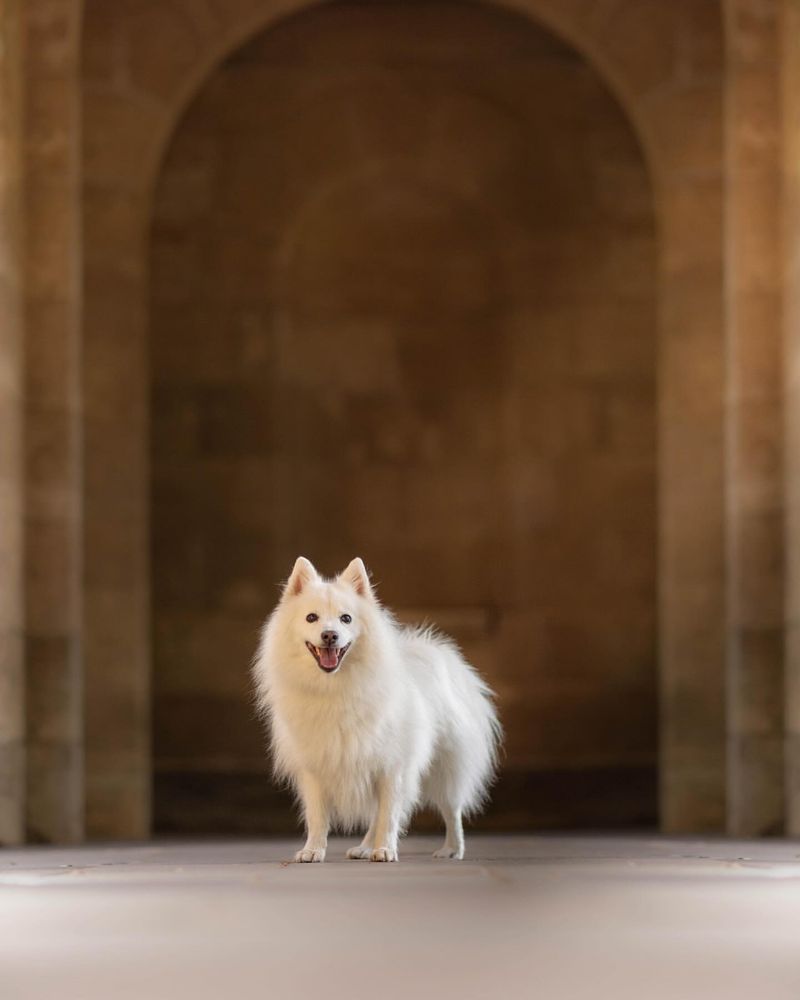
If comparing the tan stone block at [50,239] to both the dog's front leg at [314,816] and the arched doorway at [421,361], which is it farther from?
the dog's front leg at [314,816]

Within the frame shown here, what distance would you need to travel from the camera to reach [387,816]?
10781mm

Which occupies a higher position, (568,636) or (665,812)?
(568,636)

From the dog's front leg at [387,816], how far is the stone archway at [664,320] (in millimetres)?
6742

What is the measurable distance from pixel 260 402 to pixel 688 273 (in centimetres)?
437

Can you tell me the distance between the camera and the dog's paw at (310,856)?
34.7ft

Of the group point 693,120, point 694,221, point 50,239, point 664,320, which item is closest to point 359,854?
point 50,239

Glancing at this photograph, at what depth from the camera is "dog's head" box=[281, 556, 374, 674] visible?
1039cm

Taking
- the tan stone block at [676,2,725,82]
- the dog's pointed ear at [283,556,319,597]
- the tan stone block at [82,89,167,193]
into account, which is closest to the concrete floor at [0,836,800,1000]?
the dog's pointed ear at [283,556,319,597]

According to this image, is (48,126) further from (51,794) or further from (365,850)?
(365,850)

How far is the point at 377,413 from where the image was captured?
18.8 metres

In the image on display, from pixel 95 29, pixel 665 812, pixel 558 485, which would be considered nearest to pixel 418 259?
pixel 558 485

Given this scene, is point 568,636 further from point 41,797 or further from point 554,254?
point 41,797

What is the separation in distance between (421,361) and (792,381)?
4.54 meters

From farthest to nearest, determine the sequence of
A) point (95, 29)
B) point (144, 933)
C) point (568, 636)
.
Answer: point (568, 636) < point (95, 29) < point (144, 933)
